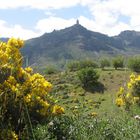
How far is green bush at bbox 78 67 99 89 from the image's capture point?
74625 mm

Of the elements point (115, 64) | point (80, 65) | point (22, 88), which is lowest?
point (80, 65)

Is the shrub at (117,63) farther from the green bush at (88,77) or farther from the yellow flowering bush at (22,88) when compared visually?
the yellow flowering bush at (22,88)

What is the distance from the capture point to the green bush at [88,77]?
74625 millimetres

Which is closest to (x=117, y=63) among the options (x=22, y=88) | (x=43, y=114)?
(x=43, y=114)

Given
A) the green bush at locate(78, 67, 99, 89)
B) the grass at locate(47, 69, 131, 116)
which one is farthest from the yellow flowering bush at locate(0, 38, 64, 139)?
the green bush at locate(78, 67, 99, 89)

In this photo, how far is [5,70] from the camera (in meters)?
8.73

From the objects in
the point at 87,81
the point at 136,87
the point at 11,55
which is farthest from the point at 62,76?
the point at 11,55

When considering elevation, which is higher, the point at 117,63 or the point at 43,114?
the point at 43,114

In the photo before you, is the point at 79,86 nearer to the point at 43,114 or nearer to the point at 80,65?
the point at 80,65

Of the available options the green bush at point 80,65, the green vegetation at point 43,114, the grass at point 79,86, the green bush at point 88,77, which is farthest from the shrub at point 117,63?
the green vegetation at point 43,114

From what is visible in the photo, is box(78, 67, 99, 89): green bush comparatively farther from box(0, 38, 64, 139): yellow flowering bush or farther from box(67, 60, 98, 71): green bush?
box(0, 38, 64, 139): yellow flowering bush

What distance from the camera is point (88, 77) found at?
7481cm

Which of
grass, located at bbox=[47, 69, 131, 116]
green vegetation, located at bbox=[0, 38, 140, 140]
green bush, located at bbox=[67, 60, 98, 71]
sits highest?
green vegetation, located at bbox=[0, 38, 140, 140]

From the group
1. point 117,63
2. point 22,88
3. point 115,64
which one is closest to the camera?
point 22,88
